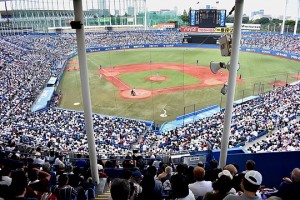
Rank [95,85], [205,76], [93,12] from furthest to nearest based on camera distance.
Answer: [93,12] < [205,76] < [95,85]

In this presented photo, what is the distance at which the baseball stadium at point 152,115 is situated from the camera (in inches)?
211

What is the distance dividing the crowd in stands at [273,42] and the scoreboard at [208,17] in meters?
8.83

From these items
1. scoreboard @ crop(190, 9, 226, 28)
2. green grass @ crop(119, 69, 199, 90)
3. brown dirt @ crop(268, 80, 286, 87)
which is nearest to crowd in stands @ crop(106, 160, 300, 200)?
green grass @ crop(119, 69, 199, 90)

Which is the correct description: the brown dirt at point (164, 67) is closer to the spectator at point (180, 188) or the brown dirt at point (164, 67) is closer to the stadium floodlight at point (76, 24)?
the stadium floodlight at point (76, 24)

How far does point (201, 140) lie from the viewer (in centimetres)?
1638

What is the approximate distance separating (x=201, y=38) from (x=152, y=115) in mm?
45262

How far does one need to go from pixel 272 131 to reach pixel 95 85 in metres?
24.0

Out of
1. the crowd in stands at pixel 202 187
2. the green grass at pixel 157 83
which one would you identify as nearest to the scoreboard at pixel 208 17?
the green grass at pixel 157 83

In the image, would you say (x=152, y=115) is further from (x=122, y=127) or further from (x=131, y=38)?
(x=131, y=38)

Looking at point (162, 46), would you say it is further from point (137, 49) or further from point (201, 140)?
point (201, 140)

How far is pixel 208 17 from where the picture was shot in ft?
190

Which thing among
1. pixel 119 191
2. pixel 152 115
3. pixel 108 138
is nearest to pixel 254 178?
pixel 119 191

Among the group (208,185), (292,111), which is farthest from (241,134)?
(208,185)

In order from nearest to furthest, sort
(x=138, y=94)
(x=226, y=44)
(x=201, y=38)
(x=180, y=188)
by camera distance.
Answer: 1. (x=180, y=188)
2. (x=226, y=44)
3. (x=138, y=94)
4. (x=201, y=38)
